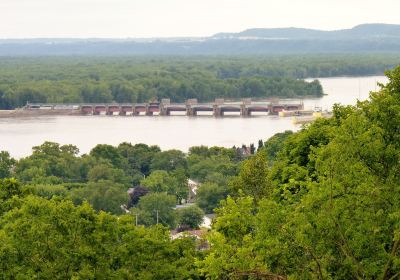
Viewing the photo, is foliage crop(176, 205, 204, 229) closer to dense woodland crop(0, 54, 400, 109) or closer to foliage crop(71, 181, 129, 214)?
foliage crop(71, 181, 129, 214)

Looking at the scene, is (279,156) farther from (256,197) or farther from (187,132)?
(187,132)

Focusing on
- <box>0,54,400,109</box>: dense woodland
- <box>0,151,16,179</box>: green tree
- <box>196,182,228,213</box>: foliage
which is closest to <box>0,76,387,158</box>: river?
<box>0,151,16,179</box>: green tree

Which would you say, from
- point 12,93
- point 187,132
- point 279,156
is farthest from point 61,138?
point 279,156

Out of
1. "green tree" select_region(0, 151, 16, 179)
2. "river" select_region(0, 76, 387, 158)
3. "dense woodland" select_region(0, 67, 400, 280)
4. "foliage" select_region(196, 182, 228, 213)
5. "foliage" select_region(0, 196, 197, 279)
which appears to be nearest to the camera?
"dense woodland" select_region(0, 67, 400, 280)

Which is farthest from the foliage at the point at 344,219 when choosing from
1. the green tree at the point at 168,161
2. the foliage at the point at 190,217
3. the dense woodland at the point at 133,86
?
the dense woodland at the point at 133,86

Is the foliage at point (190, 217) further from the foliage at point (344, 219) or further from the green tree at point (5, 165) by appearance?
the foliage at point (344, 219)

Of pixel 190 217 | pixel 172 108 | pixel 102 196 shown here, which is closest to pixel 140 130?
pixel 172 108

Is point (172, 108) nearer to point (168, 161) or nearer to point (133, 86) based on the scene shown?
point (133, 86)
